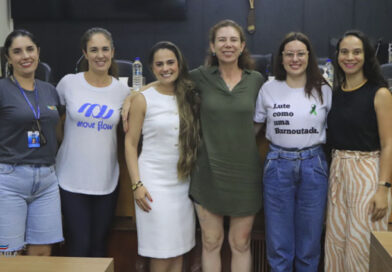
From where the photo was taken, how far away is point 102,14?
5457 mm

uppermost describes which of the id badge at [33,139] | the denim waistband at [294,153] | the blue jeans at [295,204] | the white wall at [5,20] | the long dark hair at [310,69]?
the white wall at [5,20]

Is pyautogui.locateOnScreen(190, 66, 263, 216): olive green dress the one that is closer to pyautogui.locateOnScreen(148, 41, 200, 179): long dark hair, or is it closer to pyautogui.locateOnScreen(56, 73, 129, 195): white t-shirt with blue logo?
pyautogui.locateOnScreen(148, 41, 200, 179): long dark hair

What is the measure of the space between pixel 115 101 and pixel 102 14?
3.85 m

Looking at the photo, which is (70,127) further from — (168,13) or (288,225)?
(168,13)

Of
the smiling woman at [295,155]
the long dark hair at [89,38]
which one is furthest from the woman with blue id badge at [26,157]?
the smiling woman at [295,155]

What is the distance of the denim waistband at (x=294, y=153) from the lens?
A: 1792 millimetres

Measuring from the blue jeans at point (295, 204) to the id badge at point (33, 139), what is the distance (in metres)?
0.99

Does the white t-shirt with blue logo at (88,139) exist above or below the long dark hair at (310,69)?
below

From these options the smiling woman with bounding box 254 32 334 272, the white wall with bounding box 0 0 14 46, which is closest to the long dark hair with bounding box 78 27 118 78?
the smiling woman with bounding box 254 32 334 272

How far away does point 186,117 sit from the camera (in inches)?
73.5

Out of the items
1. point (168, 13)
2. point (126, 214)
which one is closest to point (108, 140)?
point (126, 214)

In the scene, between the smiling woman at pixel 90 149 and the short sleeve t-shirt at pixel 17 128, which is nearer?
the short sleeve t-shirt at pixel 17 128

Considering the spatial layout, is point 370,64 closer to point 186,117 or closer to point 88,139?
point 186,117

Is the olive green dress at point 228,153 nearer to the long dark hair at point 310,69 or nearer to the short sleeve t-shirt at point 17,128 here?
the long dark hair at point 310,69
